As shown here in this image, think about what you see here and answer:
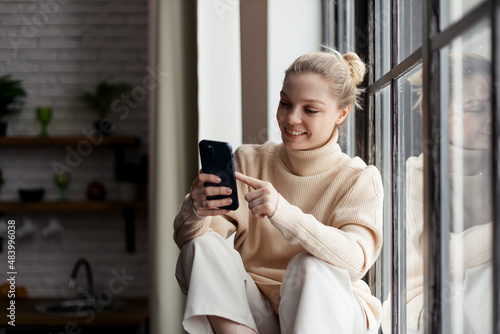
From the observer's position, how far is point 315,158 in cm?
134

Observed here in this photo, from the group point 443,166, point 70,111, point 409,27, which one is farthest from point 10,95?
point 443,166

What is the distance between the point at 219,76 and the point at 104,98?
52.1 inches

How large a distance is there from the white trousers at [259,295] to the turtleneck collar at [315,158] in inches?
11.6

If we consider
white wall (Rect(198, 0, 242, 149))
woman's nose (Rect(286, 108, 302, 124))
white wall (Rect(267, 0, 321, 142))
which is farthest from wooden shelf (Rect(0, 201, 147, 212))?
woman's nose (Rect(286, 108, 302, 124))

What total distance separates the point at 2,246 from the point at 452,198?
10.3 ft

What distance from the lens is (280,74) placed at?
220cm

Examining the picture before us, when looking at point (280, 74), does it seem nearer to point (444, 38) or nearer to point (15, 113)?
point (444, 38)

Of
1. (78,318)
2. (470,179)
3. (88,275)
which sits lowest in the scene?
(78,318)

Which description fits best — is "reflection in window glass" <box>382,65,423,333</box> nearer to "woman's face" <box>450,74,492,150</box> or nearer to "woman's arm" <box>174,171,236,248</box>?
"woman's face" <box>450,74,492,150</box>

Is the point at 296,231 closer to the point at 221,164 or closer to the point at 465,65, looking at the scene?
the point at 221,164

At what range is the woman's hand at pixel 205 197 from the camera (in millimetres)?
1165

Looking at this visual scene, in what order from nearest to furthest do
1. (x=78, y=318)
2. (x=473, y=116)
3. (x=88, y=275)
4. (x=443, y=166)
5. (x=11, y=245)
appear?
(x=473, y=116)
(x=443, y=166)
(x=78, y=318)
(x=88, y=275)
(x=11, y=245)

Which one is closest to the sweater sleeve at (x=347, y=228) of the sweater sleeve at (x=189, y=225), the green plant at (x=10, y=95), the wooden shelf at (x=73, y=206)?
the sweater sleeve at (x=189, y=225)

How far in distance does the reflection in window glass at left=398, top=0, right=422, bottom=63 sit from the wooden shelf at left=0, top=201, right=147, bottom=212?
2.19m
